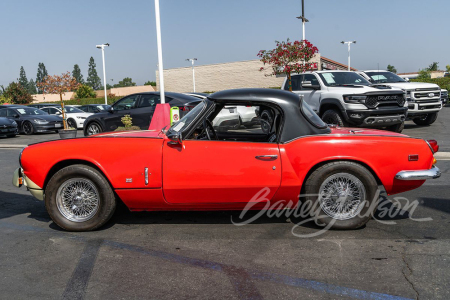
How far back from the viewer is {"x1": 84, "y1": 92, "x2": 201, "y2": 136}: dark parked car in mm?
13375

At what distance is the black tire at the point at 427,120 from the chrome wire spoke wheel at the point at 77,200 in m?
14.3

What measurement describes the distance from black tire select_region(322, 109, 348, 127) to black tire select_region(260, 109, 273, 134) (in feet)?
22.9

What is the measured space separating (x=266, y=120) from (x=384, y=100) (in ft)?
25.4

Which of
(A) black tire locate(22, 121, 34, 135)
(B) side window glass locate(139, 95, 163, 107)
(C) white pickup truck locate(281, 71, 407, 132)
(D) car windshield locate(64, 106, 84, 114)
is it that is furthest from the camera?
(D) car windshield locate(64, 106, 84, 114)

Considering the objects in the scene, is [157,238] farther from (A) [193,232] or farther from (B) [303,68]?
(B) [303,68]

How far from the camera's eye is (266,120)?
4965 mm

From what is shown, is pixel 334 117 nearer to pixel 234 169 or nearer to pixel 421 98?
pixel 421 98

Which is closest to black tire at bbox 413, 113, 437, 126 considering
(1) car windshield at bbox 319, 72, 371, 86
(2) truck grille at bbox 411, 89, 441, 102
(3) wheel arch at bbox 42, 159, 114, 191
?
(2) truck grille at bbox 411, 89, 441, 102

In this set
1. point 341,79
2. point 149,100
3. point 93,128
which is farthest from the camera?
point 93,128

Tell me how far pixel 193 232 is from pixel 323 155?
155cm

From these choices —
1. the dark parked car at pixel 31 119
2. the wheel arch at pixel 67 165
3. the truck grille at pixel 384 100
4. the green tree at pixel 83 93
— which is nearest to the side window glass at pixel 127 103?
the dark parked car at pixel 31 119

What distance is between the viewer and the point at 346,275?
130 inches

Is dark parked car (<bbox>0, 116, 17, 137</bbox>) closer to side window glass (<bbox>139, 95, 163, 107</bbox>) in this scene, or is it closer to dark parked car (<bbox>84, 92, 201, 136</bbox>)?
dark parked car (<bbox>84, 92, 201, 136</bbox>)

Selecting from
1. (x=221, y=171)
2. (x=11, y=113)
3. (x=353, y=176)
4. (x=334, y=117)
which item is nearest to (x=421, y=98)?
(x=334, y=117)
